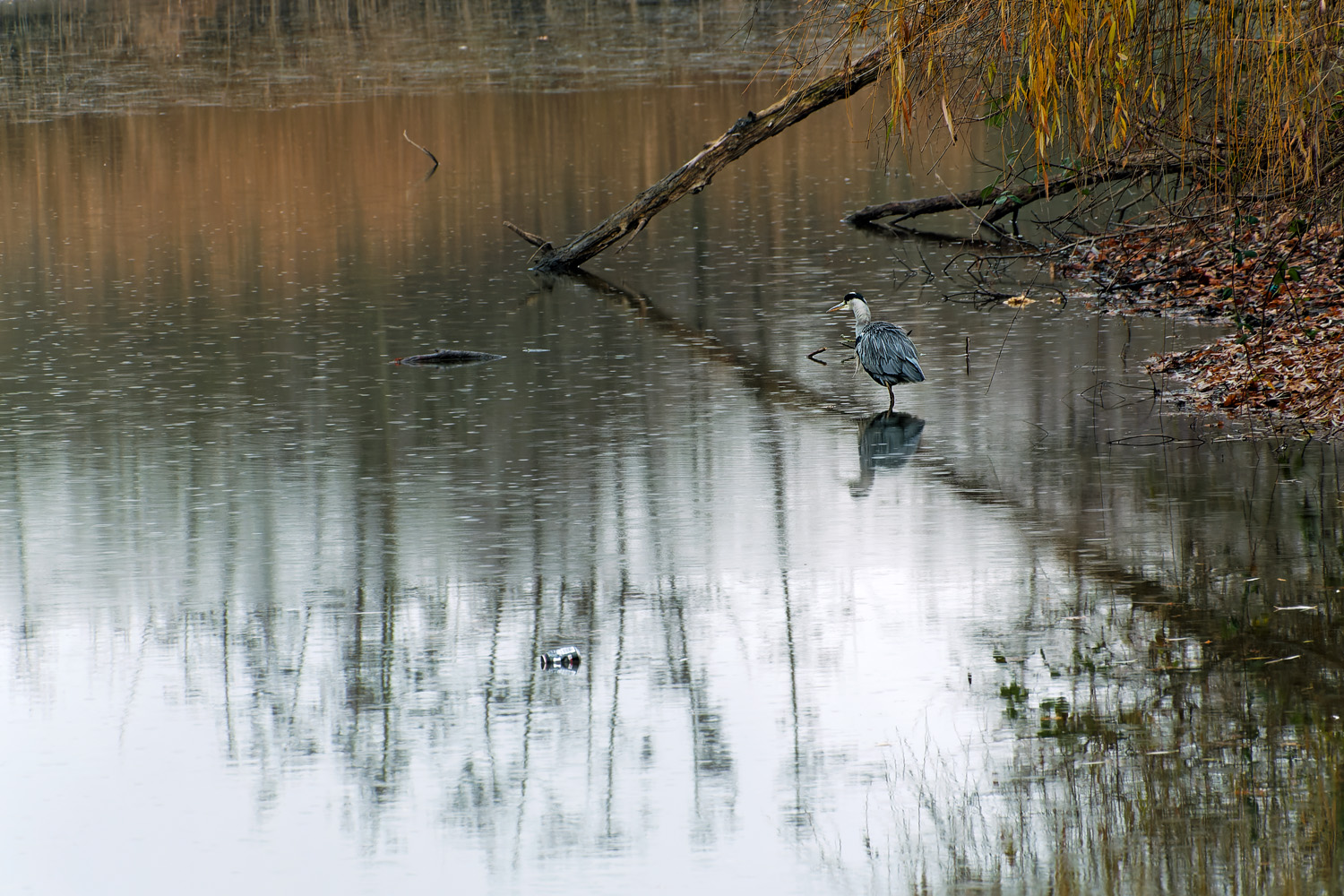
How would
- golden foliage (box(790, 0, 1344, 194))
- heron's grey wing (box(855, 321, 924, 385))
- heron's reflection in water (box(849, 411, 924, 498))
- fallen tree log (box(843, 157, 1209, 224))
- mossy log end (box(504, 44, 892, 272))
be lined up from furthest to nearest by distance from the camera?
mossy log end (box(504, 44, 892, 272)) → fallen tree log (box(843, 157, 1209, 224)) → heron's grey wing (box(855, 321, 924, 385)) → heron's reflection in water (box(849, 411, 924, 498)) → golden foliage (box(790, 0, 1344, 194))

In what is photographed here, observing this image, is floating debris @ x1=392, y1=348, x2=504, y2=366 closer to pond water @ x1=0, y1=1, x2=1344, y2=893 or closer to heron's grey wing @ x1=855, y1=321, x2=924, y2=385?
pond water @ x1=0, y1=1, x2=1344, y2=893

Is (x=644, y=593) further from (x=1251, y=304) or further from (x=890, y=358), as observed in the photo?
(x=1251, y=304)

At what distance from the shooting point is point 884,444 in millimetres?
11258

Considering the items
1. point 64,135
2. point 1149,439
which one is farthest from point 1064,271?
point 64,135

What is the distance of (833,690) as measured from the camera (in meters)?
6.92

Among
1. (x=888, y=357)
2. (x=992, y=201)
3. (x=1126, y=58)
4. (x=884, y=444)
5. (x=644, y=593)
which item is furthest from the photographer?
(x=992, y=201)

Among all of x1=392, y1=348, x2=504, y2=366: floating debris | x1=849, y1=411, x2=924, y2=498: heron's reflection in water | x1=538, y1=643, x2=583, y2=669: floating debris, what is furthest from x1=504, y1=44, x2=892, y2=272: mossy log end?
x1=538, y1=643, x2=583, y2=669: floating debris

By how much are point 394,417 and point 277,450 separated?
1112 mm

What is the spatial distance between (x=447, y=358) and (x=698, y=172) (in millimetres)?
4723

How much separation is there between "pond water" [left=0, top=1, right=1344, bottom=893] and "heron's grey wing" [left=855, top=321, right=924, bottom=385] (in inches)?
12.0

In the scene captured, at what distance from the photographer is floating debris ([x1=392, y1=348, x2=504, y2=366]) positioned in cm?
1445

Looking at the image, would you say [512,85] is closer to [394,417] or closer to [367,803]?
[394,417]

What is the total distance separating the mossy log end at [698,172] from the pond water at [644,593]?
23.6 inches

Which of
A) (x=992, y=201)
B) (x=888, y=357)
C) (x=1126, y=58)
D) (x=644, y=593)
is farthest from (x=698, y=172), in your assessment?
(x=644, y=593)
